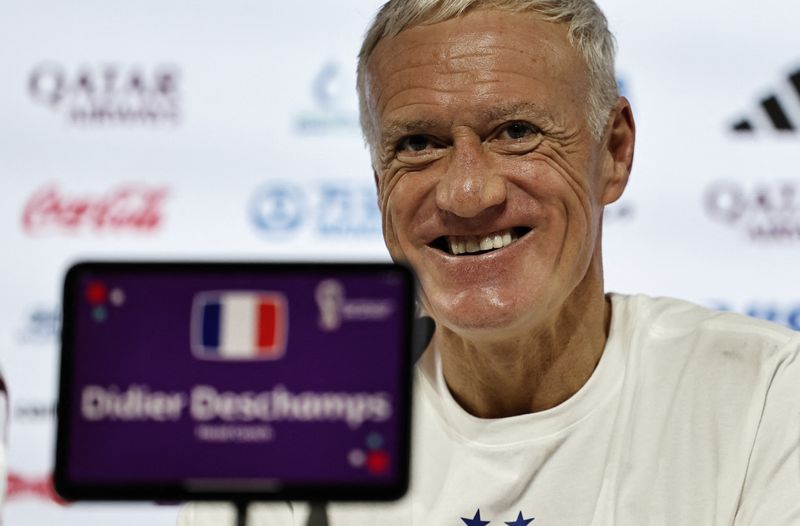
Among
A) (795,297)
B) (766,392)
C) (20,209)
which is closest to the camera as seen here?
(766,392)

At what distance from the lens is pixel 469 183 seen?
1.25m

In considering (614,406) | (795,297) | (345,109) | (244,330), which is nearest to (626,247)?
(795,297)

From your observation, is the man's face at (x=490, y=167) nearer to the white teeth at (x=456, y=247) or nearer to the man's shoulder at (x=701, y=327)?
the white teeth at (x=456, y=247)

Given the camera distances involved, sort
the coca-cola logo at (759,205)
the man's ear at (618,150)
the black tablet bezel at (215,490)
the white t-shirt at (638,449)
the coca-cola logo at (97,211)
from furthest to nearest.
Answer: the coca-cola logo at (97,211) < the coca-cola logo at (759,205) < the man's ear at (618,150) < the white t-shirt at (638,449) < the black tablet bezel at (215,490)

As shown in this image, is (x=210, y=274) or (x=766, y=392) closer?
(x=210, y=274)

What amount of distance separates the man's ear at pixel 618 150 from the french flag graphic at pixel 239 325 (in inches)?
35.8

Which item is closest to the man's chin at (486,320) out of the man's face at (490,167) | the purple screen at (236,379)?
the man's face at (490,167)

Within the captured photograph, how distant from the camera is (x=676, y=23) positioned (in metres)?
2.93

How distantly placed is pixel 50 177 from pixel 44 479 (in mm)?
852

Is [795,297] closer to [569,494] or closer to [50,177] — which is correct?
[569,494]

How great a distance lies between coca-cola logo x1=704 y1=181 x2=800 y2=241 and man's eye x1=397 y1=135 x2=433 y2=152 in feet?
5.67

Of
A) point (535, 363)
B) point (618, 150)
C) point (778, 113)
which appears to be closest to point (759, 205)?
point (778, 113)

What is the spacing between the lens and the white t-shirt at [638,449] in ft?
3.92

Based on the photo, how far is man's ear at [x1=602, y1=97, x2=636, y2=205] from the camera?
1.45 metres
